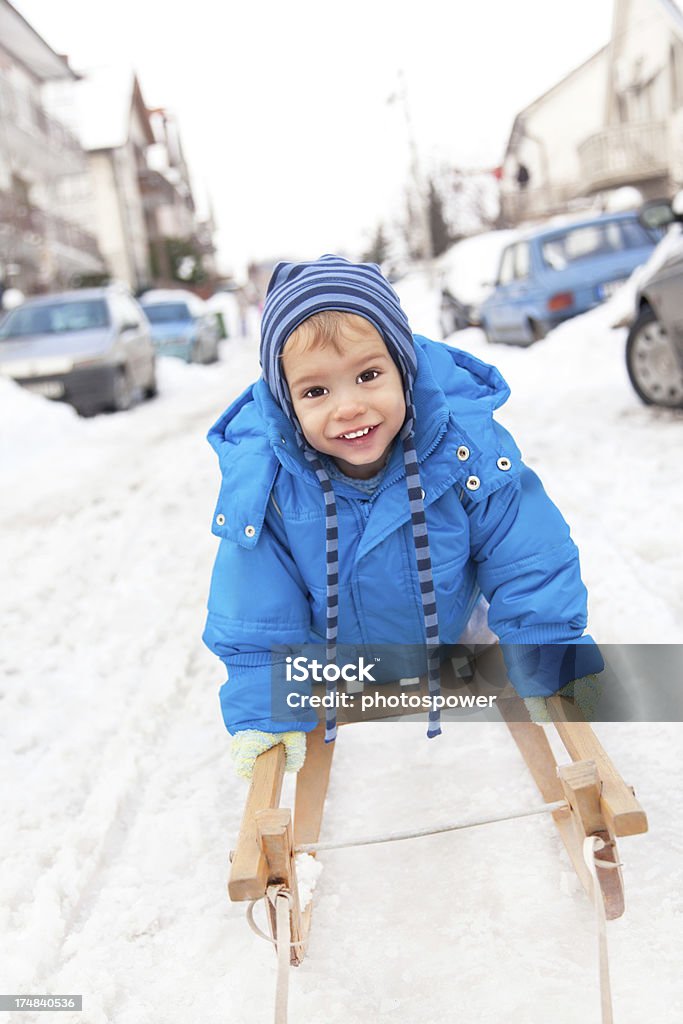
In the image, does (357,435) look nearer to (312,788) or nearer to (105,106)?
(312,788)

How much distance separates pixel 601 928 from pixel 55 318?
11190mm

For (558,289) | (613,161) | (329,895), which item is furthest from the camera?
(613,161)

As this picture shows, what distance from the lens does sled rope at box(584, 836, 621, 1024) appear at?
1.41 metres

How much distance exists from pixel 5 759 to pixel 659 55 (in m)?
23.3

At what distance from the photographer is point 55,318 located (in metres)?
11.5

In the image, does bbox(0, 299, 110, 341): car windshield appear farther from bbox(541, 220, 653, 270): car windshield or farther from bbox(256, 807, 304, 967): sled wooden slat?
bbox(256, 807, 304, 967): sled wooden slat

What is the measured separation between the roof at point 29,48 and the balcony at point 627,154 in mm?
16873

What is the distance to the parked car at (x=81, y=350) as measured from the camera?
33.9ft

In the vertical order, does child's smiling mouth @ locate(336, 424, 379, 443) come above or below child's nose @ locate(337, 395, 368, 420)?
below

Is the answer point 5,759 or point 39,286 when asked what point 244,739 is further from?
point 39,286

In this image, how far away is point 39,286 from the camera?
1029 inches

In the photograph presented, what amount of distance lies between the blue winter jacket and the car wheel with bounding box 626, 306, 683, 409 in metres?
4.07

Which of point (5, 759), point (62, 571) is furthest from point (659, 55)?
point (5, 759)

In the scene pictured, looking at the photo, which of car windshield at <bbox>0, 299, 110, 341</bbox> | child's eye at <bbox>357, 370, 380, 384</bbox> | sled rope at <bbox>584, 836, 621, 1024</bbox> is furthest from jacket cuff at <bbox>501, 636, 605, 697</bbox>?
car windshield at <bbox>0, 299, 110, 341</bbox>
